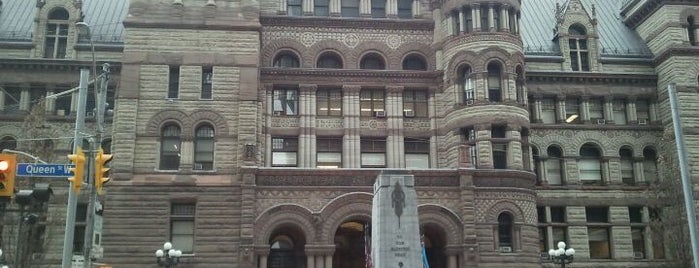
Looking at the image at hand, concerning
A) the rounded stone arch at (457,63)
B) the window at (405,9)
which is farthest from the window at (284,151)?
the window at (405,9)

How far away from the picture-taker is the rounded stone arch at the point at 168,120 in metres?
36.1

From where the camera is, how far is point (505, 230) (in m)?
35.9

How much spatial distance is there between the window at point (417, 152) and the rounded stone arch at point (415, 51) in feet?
14.1

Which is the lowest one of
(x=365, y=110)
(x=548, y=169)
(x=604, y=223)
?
(x=604, y=223)

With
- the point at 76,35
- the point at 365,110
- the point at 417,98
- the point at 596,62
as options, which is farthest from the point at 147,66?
the point at 596,62

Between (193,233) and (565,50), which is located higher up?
(565,50)

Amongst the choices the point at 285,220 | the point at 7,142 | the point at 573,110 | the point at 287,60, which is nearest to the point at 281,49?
the point at 287,60

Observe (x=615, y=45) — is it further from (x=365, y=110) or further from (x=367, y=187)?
(x=367, y=187)

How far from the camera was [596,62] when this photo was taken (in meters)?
44.4

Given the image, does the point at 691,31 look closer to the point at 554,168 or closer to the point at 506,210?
the point at 554,168

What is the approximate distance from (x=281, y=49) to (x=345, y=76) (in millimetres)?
4013

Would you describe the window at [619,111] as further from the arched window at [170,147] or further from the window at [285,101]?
the arched window at [170,147]

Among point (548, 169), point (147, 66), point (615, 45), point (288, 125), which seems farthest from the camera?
point (615, 45)

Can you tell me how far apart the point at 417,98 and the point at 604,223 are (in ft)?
44.5
